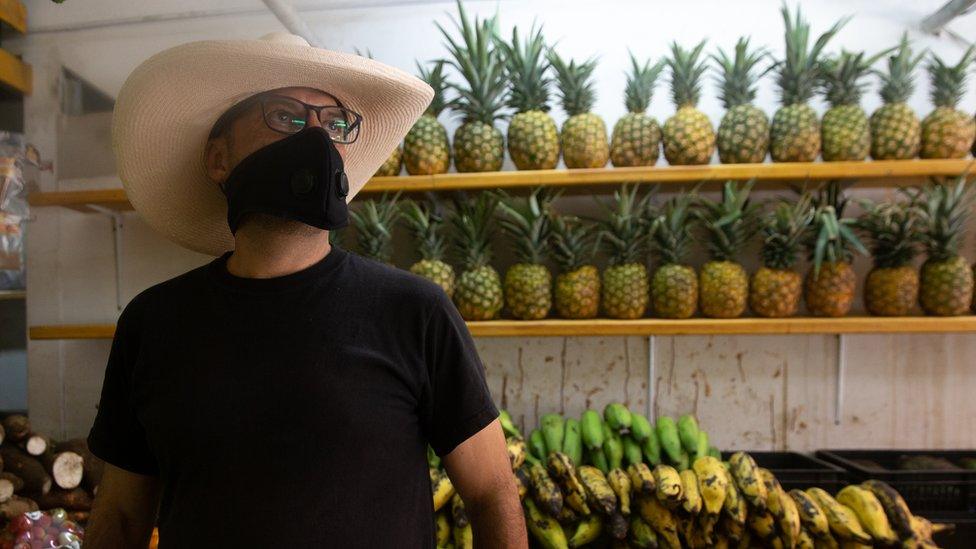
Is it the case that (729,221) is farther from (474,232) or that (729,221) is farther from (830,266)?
(474,232)

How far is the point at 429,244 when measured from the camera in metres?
2.59

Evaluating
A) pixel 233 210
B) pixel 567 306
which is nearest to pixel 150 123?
pixel 233 210

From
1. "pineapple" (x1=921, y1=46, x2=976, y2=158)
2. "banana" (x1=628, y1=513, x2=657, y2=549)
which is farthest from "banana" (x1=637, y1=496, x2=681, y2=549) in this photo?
"pineapple" (x1=921, y1=46, x2=976, y2=158)

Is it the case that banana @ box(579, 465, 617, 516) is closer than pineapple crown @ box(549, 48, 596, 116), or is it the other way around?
banana @ box(579, 465, 617, 516)

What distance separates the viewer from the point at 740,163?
245 centimetres

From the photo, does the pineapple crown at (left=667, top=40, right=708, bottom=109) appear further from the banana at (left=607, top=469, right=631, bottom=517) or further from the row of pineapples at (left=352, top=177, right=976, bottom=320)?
the banana at (left=607, top=469, right=631, bottom=517)

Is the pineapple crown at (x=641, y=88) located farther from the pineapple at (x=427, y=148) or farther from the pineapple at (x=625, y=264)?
the pineapple at (x=427, y=148)

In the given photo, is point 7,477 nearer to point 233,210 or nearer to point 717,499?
point 233,210

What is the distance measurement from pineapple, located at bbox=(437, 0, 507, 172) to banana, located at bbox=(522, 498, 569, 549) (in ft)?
4.87

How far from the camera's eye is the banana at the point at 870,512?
197 centimetres

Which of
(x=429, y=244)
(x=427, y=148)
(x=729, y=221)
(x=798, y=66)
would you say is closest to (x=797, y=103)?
(x=798, y=66)

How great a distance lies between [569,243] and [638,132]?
23.0 inches

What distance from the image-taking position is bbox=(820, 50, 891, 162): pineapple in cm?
239

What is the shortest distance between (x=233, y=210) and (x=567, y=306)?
1.71 meters
